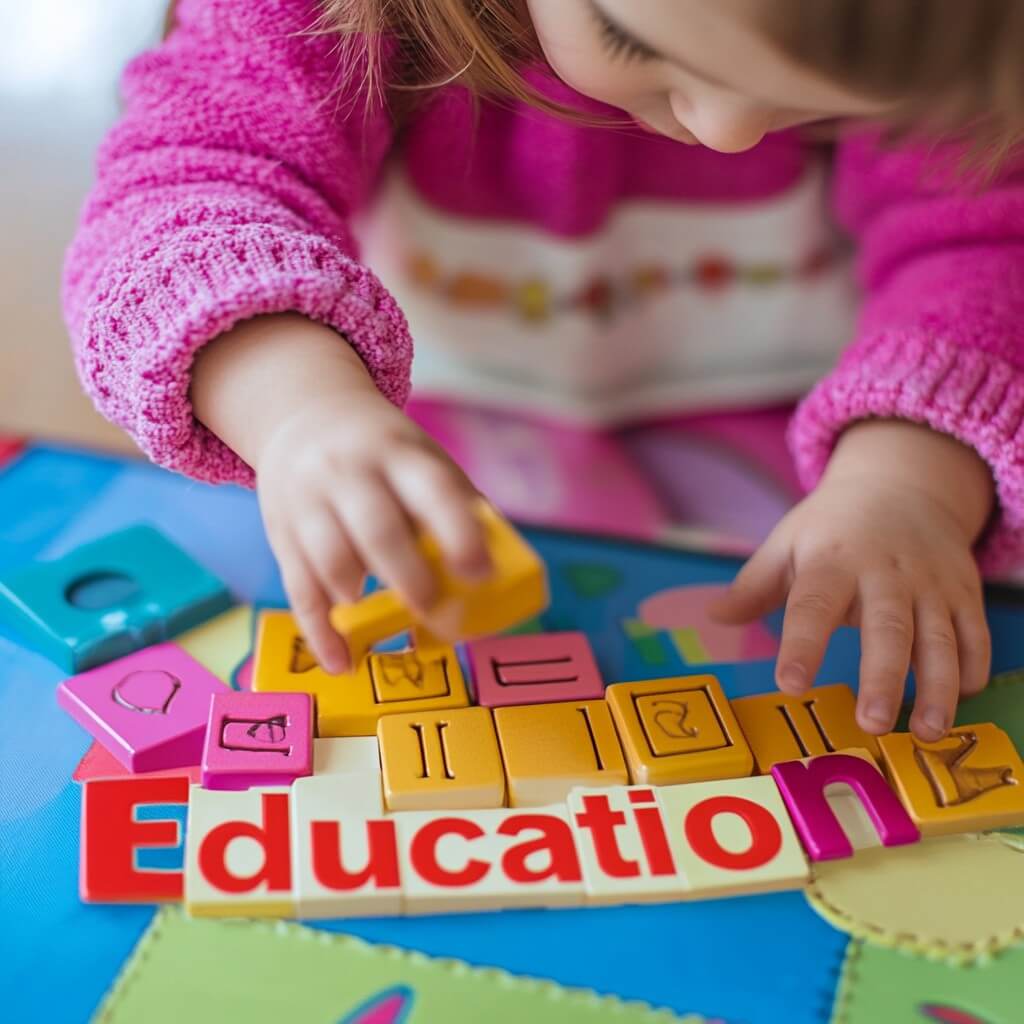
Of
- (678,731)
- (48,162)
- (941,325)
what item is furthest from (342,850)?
(48,162)

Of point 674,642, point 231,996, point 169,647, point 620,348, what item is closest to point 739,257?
point 620,348

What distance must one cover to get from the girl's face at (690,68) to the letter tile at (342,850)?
10.2 inches

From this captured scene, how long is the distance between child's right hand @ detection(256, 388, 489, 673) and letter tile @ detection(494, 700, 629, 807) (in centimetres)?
9

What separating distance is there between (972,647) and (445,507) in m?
0.26

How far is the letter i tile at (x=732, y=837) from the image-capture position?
0.40 meters

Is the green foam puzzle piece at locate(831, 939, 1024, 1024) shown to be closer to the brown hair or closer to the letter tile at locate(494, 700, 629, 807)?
the letter tile at locate(494, 700, 629, 807)

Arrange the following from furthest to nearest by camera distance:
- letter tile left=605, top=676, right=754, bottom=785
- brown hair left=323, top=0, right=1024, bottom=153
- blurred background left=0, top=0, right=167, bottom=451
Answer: blurred background left=0, top=0, right=167, bottom=451 → letter tile left=605, top=676, right=754, bottom=785 → brown hair left=323, top=0, right=1024, bottom=153

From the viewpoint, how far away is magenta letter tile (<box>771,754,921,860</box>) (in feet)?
1.34

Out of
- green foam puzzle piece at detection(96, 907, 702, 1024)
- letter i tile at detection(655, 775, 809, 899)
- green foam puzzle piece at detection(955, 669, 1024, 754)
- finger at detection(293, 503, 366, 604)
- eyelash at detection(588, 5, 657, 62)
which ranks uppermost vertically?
eyelash at detection(588, 5, 657, 62)

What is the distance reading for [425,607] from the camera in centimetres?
34

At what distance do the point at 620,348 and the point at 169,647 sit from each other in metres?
0.41

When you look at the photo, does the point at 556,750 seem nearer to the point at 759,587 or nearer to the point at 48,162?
the point at 759,587

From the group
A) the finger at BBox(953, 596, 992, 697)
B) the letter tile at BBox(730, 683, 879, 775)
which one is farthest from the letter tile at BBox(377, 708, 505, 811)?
the finger at BBox(953, 596, 992, 697)

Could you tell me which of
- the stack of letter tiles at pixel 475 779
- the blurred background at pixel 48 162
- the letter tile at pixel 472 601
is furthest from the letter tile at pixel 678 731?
the blurred background at pixel 48 162
